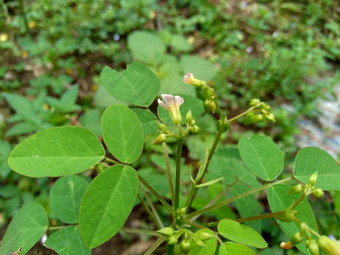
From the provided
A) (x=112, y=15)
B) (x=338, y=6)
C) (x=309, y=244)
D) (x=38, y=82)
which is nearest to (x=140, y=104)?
(x=309, y=244)

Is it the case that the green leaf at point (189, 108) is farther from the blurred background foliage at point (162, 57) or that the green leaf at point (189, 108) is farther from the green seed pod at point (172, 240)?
the blurred background foliage at point (162, 57)

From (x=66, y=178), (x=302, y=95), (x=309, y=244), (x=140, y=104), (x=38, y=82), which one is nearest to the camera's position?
(x=309, y=244)

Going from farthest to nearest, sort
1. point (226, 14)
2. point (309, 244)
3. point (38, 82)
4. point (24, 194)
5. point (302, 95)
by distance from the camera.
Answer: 1. point (226, 14)
2. point (302, 95)
3. point (38, 82)
4. point (24, 194)
5. point (309, 244)

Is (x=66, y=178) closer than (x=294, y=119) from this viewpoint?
Yes

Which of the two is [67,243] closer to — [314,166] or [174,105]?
[174,105]

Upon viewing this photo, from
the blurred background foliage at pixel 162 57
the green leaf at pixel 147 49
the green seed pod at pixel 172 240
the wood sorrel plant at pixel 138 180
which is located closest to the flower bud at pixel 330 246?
the wood sorrel plant at pixel 138 180

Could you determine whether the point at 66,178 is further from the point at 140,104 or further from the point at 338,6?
the point at 338,6

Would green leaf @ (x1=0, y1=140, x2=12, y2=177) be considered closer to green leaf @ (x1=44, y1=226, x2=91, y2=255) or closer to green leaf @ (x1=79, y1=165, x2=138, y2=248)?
green leaf @ (x1=44, y1=226, x2=91, y2=255)

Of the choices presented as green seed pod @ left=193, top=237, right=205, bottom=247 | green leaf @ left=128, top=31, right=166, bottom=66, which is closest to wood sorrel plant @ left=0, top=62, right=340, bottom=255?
green seed pod @ left=193, top=237, right=205, bottom=247
